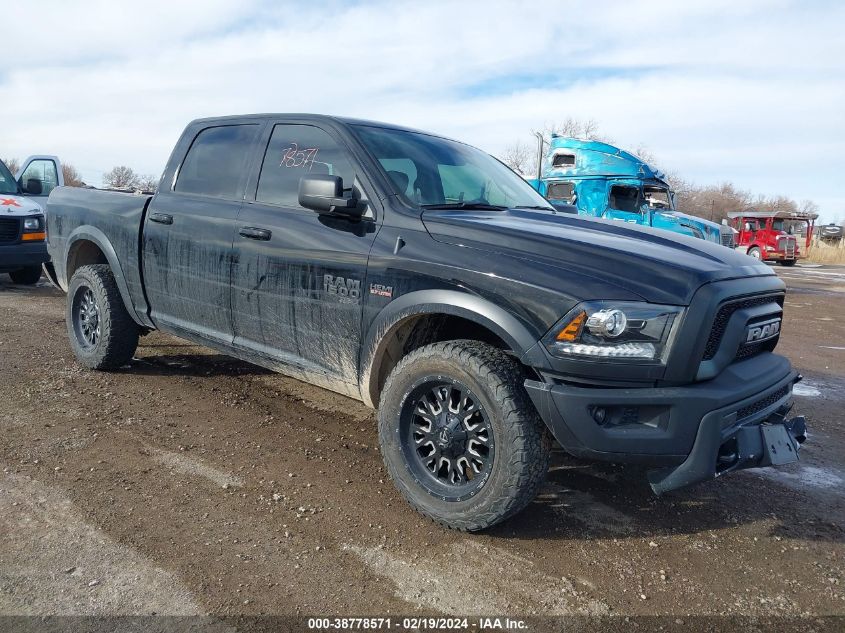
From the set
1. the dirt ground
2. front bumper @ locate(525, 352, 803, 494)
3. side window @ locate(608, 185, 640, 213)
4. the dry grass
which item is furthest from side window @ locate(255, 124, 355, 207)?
the dry grass

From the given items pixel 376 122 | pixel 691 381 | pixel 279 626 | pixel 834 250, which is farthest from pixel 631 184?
pixel 834 250

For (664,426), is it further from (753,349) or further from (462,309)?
(462,309)

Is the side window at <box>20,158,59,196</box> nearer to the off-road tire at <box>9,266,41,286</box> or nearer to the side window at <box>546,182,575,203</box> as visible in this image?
the off-road tire at <box>9,266,41,286</box>

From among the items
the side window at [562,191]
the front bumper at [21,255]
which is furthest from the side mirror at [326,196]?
the side window at [562,191]

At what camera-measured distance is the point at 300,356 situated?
3.76 meters

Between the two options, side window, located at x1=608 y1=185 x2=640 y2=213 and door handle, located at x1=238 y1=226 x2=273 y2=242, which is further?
side window, located at x1=608 y1=185 x2=640 y2=213

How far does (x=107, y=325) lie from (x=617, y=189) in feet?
39.7

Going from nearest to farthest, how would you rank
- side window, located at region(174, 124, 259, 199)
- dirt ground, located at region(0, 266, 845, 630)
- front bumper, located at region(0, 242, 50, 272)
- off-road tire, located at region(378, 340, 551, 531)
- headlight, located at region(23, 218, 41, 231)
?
dirt ground, located at region(0, 266, 845, 630), off-road tire, located at region(378, 340, 551, 531), side window, located at region(174, 124, 259, 199), front bumper, located at region(0, 242, 50, 272), headlight, located at region(23, 218, 41, 231)

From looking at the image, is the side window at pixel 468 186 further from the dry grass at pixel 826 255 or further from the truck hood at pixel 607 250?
the dry grass at pixel 826 255

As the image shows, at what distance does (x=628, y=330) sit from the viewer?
8.51 feet

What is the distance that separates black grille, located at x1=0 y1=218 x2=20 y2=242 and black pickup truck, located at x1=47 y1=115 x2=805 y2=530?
6490 mm

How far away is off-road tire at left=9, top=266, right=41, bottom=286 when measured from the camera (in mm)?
10578

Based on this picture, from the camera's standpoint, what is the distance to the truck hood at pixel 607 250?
2.66m

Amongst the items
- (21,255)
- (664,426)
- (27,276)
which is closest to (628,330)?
(664,426)
